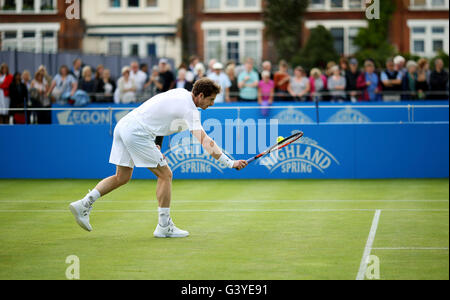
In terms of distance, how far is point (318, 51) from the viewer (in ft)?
131

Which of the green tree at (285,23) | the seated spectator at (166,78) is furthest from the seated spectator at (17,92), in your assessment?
the green tree at (285,23)

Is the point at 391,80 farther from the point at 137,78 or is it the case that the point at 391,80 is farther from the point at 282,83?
the point at 137,78

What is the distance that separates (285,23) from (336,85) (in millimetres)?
22464

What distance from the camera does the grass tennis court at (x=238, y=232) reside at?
7613 mm

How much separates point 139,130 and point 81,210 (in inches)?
46.3

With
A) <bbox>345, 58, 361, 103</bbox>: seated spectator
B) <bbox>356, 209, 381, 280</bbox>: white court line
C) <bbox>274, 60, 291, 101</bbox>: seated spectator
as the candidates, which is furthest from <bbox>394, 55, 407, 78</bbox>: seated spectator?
<bbox>356, 209, 381, 280</bbox>: white court line

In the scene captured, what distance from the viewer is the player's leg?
369 inches

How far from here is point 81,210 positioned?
9.49 meters

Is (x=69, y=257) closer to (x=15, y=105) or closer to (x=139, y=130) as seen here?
(x=139, y=130)

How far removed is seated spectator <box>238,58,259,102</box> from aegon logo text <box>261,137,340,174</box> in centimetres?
450

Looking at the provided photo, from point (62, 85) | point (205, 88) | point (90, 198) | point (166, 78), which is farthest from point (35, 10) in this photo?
point (205, 88)

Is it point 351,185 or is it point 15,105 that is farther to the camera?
point 15,105

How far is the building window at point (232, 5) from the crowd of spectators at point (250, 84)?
936 inches
